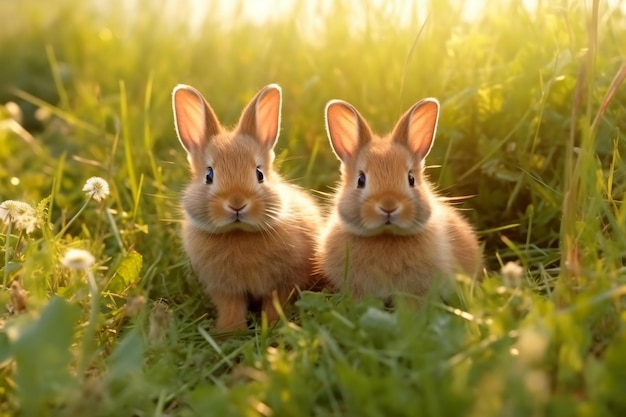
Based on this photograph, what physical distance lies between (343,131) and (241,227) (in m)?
0.64

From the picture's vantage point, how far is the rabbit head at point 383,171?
11.8 ft

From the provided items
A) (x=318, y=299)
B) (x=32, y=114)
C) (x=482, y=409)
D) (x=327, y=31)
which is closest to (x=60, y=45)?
(x=32, y=114)

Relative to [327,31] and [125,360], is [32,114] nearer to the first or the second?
[327,31]

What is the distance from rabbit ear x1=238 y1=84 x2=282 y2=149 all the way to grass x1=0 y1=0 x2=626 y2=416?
523mm

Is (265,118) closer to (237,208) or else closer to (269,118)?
(269,118)

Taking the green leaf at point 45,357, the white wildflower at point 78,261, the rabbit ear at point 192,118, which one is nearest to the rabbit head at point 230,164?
the rabbit ear at point 192,118

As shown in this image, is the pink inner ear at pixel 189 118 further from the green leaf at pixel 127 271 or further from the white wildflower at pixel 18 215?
the white wildflower at pixel 18 215

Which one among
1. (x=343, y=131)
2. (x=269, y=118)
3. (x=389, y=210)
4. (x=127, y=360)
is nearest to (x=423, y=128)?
(x=343, y=131)

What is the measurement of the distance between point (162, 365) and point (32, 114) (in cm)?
505

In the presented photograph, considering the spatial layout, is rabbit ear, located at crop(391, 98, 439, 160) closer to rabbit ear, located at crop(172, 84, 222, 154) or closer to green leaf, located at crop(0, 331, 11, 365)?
rabbit ear, located at crop(172, 84, 222, 154)

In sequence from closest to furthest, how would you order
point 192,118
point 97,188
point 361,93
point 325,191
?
point 97,188
point 192,118
point 325,191
point 361,93

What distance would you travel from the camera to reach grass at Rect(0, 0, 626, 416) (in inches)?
100

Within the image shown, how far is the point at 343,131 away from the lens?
403 centimetres

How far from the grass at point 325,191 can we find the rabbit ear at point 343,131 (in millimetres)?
317
